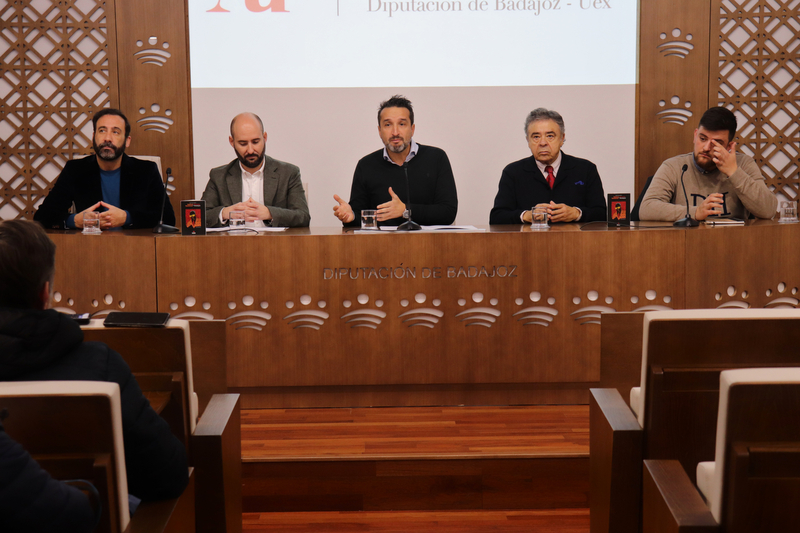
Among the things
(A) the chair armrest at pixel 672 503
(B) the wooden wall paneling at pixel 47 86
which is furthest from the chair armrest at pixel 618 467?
(B) the wooden wall paneling at pixel 47 86

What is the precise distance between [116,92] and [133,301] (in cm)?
218

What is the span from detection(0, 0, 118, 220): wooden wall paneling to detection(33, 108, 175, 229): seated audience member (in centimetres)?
106

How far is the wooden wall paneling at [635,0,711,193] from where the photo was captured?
4188mm

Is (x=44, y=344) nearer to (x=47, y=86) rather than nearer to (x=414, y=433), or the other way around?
(x=414, y=433)

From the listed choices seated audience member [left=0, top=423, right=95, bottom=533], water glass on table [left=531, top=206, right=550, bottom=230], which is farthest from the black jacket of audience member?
water glass on table [left=531, top=206, right=550, bottom=230]

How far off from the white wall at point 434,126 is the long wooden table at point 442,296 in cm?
187

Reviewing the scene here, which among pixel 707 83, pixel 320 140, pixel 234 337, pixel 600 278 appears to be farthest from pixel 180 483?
pixel 707 83

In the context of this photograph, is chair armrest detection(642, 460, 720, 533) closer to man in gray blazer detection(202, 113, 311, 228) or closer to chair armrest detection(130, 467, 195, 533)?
chair armrest detection(130, 467, 195, 533)

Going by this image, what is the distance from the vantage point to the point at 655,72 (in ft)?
13.9

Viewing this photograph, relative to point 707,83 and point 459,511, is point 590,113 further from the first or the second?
point 459,511

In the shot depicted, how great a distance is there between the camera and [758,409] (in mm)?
892

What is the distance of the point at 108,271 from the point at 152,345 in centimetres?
126

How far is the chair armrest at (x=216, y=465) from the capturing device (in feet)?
4.79

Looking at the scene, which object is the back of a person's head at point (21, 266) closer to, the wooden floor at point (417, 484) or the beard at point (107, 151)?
the wooden floor at point (417, 484)
